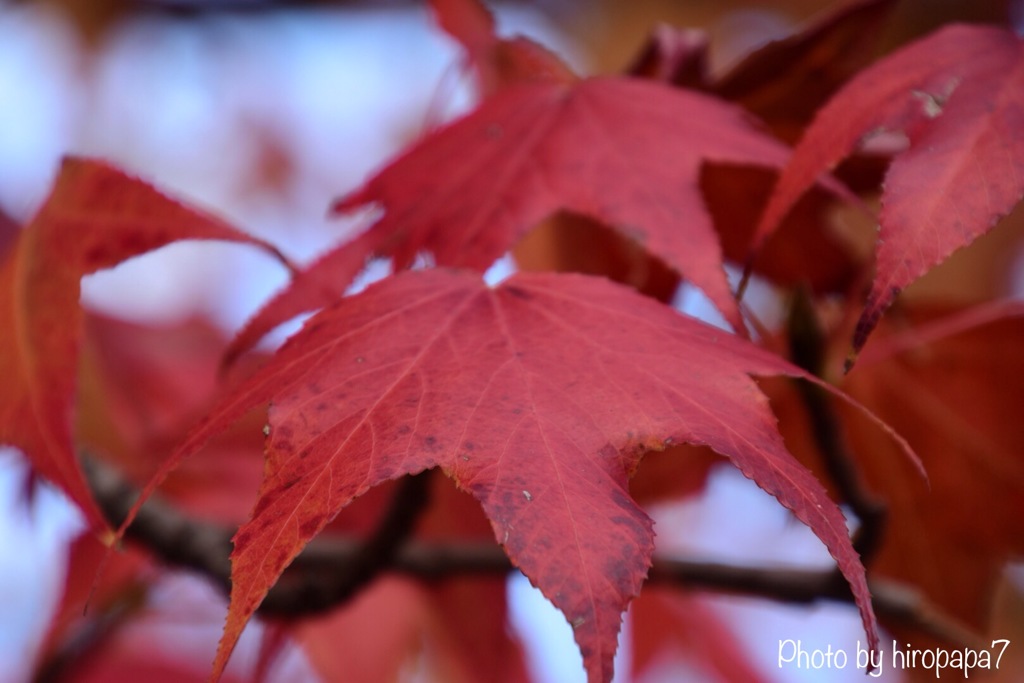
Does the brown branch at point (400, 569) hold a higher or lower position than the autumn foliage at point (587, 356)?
lower

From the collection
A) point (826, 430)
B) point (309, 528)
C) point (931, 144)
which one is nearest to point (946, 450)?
point (826, 430)

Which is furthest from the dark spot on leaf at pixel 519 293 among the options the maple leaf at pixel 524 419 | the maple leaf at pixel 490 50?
the maple leaf at pixel 490 50

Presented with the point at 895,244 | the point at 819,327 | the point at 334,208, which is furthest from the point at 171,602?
the point at 895,244

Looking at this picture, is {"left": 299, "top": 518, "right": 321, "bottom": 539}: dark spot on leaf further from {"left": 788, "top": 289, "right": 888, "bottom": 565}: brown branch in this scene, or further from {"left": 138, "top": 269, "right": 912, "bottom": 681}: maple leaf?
{"left": 788, "top": 289, "right": 888, "bottom": 565}: brown branch

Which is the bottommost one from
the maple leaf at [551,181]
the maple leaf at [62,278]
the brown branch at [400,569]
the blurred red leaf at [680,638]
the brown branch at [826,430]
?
the blurred red leaf at [680,638]

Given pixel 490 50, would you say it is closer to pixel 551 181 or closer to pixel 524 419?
pixel 551 181

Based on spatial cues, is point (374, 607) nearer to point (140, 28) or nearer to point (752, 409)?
point (752, 409)

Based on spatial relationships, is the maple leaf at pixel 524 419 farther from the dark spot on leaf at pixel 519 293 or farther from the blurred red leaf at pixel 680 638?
the blurred red leaf at pixel 680 638

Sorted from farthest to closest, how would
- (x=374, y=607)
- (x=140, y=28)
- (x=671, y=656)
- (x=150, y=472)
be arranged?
(x=140, y=28), (x=671, y=656), (x=374, y=607), (x=150, y=472)

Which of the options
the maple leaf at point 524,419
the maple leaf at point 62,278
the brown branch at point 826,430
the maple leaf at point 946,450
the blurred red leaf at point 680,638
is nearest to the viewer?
the maple leaf at point 524,419
